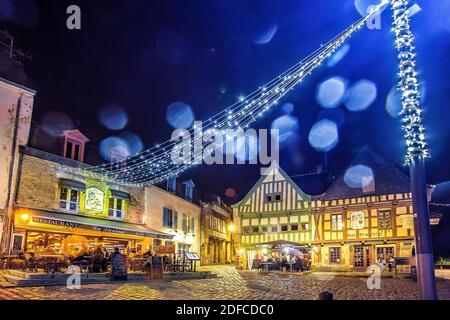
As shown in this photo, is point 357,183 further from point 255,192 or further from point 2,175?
point 2,175

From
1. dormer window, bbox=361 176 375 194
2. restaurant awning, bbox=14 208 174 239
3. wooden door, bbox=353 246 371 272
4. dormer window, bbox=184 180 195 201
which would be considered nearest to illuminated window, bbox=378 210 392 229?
dormer window, bbox=361 176 375 194

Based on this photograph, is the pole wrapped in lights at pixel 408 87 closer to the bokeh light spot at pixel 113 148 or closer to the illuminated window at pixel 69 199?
the illuminated window at pixel 69 199

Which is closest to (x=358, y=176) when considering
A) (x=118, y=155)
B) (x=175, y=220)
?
(x=175, y=220)

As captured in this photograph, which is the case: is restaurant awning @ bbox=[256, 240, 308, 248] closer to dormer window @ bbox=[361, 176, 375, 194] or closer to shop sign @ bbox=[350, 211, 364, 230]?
shop sign @ bbox=[350, 211, 364, 230]

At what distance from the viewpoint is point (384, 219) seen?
23.5 metres

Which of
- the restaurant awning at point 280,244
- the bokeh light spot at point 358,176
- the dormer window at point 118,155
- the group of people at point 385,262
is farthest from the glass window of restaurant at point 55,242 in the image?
the bokeh light spot at point 358,176

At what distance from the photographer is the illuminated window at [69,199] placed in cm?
Answer: 1738

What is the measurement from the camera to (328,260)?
2433 centimetres

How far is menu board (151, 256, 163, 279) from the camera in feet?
41.6

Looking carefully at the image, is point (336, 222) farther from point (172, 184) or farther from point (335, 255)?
point (172, 184)

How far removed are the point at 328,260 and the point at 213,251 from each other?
42.3 ft

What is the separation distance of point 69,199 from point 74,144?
2.64m

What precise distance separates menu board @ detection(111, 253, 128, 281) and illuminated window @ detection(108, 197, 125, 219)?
8569 millimetres
